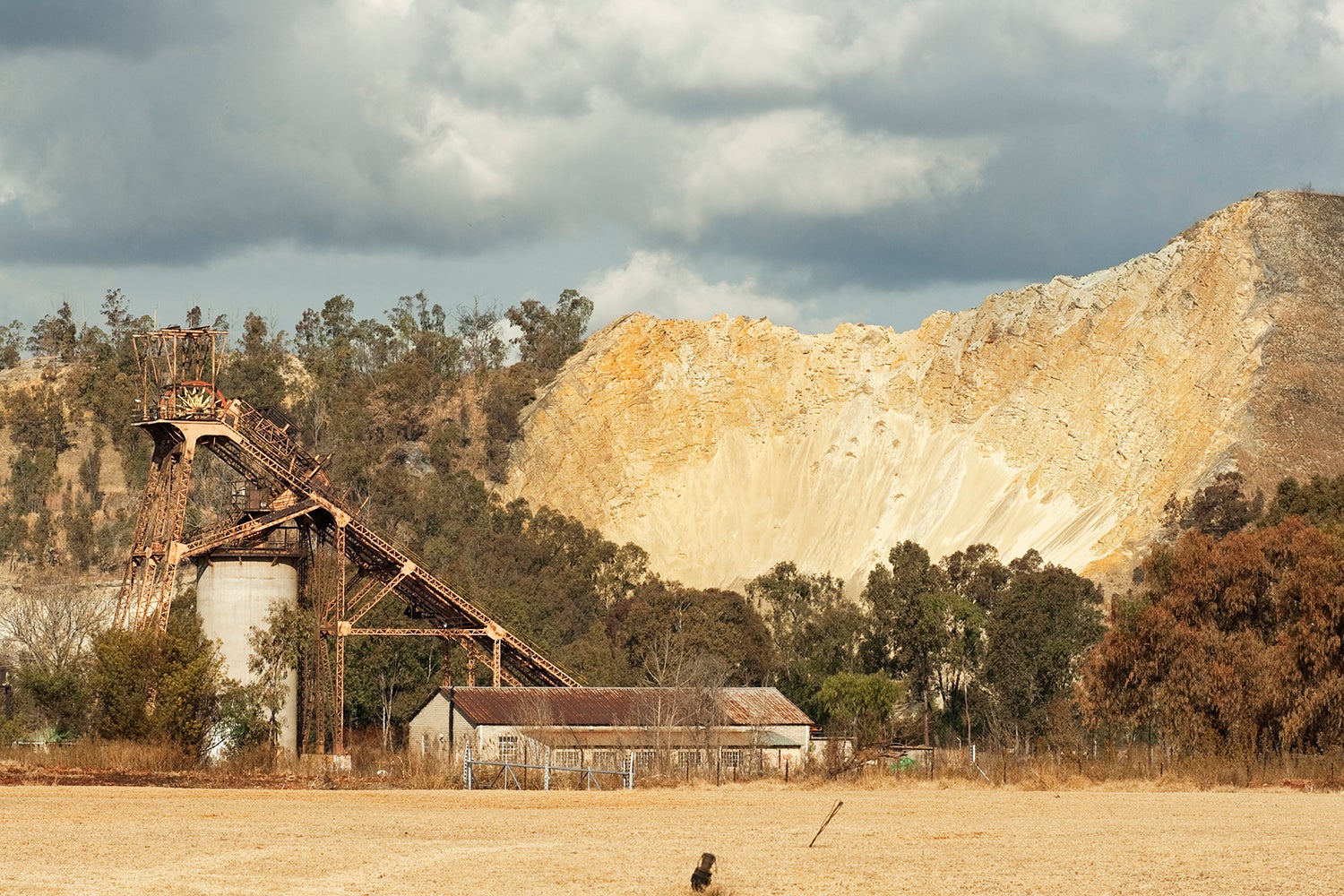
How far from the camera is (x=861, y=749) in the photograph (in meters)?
48.2

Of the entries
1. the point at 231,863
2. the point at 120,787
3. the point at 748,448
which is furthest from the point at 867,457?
the point at 231,863

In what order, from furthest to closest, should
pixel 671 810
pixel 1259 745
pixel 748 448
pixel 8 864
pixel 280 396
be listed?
pixel 280 396 < pixel 748 448 < pixel 1259 745 < pixel 671 810 < pixel 8 864

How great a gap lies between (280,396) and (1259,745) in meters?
96.5

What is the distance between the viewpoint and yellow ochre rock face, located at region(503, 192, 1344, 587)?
9219 cm

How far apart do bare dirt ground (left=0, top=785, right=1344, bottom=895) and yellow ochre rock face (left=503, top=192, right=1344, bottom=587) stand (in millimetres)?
53883

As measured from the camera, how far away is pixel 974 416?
347 feet

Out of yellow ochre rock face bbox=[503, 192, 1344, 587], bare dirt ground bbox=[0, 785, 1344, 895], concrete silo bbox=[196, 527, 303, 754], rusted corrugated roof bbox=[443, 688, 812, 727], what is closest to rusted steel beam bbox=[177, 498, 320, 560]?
concrete silo bbox=[196, 527, 303, 754]

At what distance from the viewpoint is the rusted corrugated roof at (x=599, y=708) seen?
5488 cm

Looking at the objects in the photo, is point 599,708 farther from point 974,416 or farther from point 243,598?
point 974,416

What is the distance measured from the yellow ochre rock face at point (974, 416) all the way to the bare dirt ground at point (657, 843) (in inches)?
2121

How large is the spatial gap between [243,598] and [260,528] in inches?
89.0

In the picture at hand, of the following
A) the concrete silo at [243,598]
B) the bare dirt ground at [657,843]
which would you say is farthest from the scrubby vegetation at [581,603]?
the bare dirt ground at [657,843]

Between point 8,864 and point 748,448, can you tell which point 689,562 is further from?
point 8,864

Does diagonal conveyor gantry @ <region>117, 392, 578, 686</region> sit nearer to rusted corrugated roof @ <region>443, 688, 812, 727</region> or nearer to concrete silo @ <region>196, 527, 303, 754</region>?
concrete silo @ <region>196, 527, 303, 754</region>
